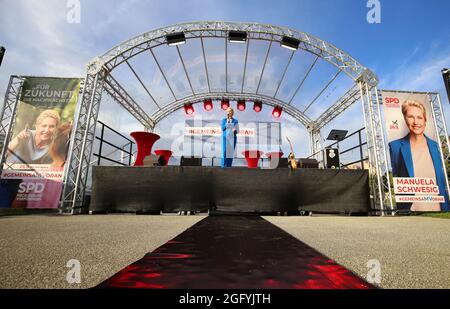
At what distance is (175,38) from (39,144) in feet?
17.2

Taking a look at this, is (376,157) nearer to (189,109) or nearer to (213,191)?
(213,191)

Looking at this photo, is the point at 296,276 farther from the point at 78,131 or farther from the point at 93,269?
the point at 78,131

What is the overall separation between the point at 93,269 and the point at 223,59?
9052 mm

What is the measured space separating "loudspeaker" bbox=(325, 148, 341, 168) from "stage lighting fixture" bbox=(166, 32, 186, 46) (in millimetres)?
6422

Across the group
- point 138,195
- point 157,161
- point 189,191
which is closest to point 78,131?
point 157,161

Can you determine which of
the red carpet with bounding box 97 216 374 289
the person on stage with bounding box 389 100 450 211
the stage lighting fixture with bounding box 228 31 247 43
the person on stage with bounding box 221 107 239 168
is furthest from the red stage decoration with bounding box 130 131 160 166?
the person on stage with bounding box 389 100 450 211

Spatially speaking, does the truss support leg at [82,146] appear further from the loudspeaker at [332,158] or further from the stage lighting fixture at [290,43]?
the loudspeaker at [332,158]

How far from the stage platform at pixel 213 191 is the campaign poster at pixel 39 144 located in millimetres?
2163

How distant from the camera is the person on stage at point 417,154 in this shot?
6441 millimetres

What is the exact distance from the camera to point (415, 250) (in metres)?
1.53

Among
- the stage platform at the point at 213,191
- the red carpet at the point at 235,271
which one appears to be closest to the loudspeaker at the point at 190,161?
the stage platform at the point at 213,191

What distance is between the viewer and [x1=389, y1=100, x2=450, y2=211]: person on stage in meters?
6.44

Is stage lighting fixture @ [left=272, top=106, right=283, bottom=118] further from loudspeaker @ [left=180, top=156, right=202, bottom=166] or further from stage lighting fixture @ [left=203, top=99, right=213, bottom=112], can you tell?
loudspeaker @ [left=180, top=156, right=202, bottom=166]

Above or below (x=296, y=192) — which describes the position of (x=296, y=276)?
below
